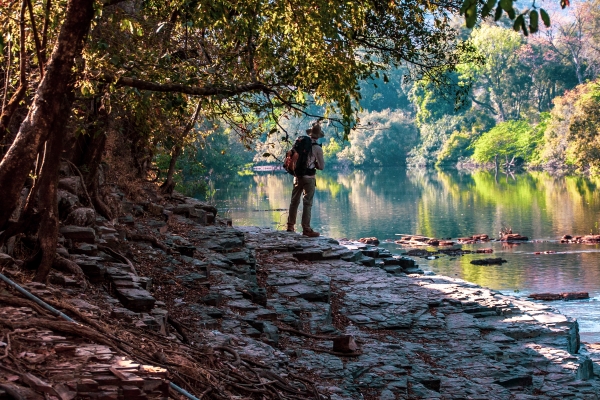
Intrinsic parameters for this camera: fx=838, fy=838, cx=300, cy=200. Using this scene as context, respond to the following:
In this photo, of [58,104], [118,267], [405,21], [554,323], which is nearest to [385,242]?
[405,21]

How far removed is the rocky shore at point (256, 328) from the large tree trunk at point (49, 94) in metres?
0.76

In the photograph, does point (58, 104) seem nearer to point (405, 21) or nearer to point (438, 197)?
point (405, 21)

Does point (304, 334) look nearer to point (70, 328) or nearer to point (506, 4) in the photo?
point (70, 328)

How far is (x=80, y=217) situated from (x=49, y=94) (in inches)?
113

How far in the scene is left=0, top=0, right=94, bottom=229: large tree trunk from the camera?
670 cm

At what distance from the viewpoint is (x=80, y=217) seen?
9.48 m

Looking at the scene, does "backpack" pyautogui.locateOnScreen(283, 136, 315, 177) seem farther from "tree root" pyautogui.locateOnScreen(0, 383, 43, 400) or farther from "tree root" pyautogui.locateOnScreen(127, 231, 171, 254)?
"tree root" pyautogui.locateOnScreen(0, 383, 43, 400)

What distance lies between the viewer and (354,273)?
12969 millimetres

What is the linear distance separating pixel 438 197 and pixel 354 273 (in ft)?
136

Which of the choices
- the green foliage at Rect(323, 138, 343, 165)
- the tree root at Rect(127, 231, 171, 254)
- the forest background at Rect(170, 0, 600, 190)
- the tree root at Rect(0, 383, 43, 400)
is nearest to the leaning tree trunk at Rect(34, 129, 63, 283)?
the tree root at Rect(0, 383, 43, 400)

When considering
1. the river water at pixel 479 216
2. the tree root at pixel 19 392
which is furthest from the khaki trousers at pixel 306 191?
the tree root at pixel 19 392

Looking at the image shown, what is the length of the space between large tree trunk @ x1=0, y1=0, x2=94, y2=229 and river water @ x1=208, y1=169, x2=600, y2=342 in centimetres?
1110

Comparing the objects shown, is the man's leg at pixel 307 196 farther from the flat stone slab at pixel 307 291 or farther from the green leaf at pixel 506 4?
the green leaf at pixel 506 4

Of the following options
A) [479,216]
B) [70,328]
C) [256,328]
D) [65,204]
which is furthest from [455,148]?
[70,328]
